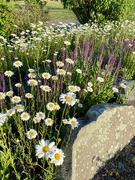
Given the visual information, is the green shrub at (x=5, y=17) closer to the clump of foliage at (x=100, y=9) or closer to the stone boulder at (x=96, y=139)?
the clump of foliage at (x=100, y=9)

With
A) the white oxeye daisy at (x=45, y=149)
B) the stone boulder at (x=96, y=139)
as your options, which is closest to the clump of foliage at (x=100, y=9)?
the stone boulder at (x=96, y=139)

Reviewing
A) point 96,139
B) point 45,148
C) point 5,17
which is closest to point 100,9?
point 5,17

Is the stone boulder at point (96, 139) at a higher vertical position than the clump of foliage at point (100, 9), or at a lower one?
lower

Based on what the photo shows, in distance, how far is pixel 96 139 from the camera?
2896 mm

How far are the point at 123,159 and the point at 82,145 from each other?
0.98 metres

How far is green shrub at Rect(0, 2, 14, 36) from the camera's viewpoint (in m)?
7.51

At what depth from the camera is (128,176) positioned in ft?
10.2

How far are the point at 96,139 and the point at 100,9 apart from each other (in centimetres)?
673

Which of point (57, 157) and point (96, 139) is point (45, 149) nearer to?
point (57, 157)

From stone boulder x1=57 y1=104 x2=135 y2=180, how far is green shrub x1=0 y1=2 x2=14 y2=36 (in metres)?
Answer: 5.42

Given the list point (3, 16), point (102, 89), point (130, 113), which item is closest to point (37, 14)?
point (3, 16)

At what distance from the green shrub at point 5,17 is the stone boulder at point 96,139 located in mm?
5419

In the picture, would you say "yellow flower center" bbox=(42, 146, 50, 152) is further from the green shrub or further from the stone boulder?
the green shrub

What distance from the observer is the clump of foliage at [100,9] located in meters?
8.62
